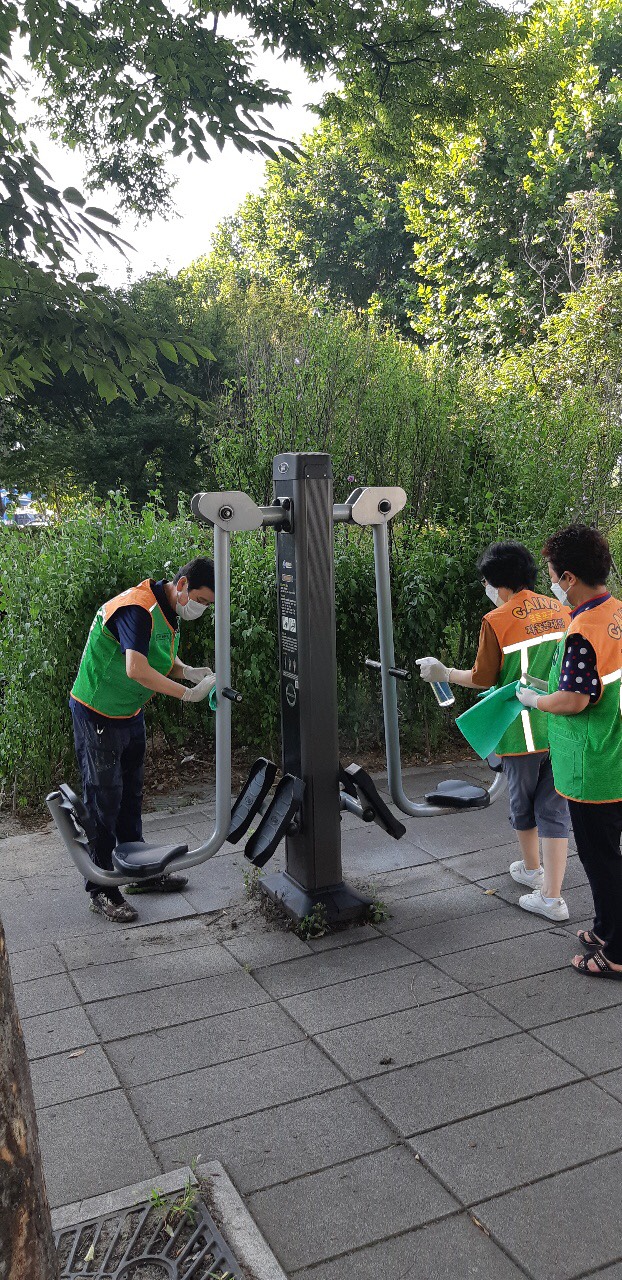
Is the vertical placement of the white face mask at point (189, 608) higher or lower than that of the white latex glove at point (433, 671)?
higher

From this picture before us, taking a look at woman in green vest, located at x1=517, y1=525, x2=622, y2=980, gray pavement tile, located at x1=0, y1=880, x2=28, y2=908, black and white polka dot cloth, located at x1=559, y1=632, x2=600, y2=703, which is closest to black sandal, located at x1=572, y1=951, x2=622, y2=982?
woman in green vest, located at x1=517, y1=525, x2=622, y2=980

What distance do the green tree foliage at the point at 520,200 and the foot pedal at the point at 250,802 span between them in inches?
578

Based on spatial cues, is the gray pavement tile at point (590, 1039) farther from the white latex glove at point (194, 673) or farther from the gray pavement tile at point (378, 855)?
the white latex glove at point (194, 673)

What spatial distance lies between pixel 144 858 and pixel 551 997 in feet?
5.60

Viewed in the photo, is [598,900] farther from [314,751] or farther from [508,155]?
[508,155]

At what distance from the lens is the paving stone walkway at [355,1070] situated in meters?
2.45

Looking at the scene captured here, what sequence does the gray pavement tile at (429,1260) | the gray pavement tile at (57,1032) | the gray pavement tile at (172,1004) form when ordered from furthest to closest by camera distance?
the gray pavement tile at (172,1004), the gray pavement tile at (57,1032), the gray pavement tile at (429,1260)

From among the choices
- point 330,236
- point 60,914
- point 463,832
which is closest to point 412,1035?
point 60,914

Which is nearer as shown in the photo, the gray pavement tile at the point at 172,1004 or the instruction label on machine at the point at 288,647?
the gray pavement tile at the point at 172,1004

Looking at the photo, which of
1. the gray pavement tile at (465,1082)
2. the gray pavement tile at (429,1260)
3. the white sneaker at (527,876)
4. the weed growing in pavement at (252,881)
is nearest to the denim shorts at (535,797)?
the white sneaker at (527,876)

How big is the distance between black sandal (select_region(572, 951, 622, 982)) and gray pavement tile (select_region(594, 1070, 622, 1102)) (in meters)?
0.59

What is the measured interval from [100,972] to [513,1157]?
186 cm

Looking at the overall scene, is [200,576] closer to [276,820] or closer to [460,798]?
[276,820]

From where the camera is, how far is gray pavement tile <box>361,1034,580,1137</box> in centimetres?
290
